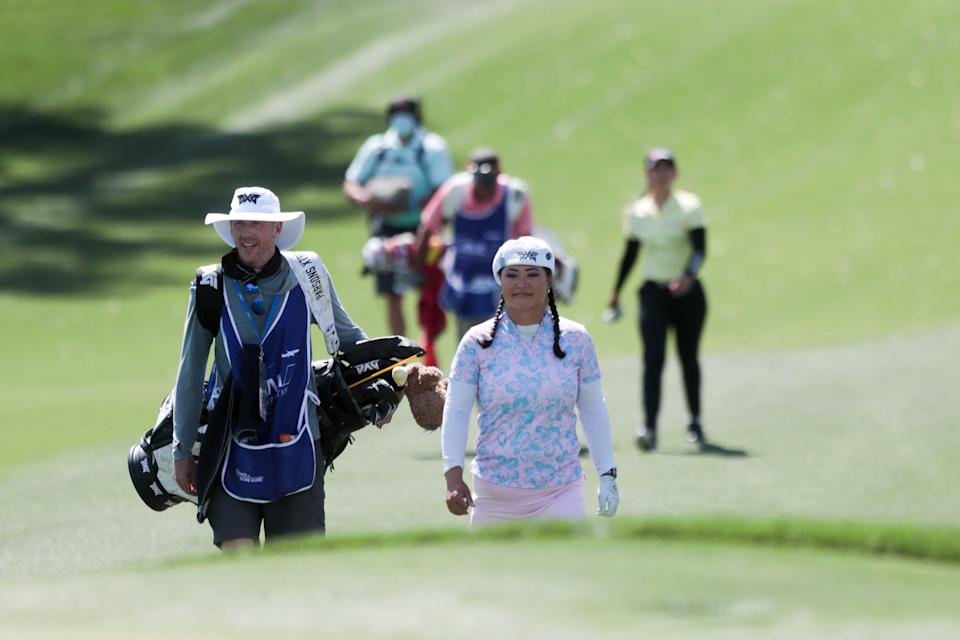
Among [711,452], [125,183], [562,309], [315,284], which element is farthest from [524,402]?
[125,183]

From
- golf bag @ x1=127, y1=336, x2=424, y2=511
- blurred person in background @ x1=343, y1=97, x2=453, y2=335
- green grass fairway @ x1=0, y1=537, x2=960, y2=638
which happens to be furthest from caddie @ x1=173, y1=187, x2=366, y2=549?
blurred person in background @ x1=343, y1=97, x2=453, y2=335

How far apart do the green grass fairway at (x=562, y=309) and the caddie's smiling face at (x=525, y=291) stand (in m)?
1.05

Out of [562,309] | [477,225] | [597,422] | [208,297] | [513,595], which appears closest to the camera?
[513,595]

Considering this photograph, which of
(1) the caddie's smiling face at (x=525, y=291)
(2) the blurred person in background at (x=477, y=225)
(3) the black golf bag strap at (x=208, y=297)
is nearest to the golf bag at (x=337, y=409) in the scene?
(3) the black golf bag strap at (x=208, y=297)

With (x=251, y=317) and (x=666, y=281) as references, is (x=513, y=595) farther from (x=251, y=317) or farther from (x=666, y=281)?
(x=666, y=281)

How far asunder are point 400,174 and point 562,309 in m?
7.26

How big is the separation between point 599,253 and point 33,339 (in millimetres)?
7458

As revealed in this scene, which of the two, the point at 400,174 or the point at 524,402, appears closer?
the point at 524,402

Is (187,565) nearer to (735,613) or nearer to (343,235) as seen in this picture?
(735,613)

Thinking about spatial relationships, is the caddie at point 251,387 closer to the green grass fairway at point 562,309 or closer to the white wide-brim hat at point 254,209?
the white wide-brim hat at point 254,209

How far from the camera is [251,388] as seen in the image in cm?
763

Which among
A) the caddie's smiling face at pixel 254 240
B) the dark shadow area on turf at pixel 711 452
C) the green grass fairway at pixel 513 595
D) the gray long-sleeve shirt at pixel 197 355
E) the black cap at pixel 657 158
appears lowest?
the green grass fairway at pixel 513 595

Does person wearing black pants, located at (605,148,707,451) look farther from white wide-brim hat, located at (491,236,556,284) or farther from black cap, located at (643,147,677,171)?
white wide-brim hat, located at (491,236,556,284)

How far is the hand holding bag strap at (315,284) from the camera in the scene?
7.84 metres
